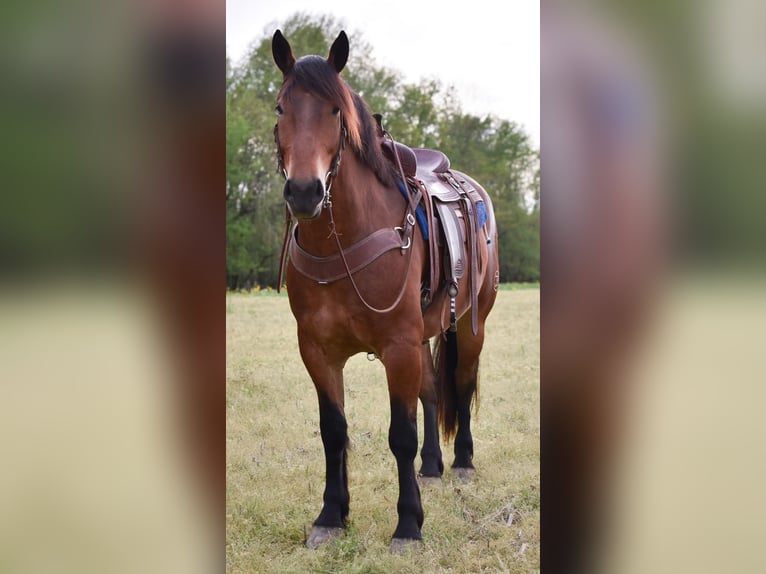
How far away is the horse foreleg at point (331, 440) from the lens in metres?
3.62

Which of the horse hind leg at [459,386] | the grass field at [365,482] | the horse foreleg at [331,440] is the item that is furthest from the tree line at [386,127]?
the horse foreleg at [331,440]

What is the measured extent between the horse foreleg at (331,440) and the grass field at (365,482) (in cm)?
11

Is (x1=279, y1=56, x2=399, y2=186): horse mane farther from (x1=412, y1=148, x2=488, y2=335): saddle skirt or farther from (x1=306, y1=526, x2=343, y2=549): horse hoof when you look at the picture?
(x1=306, y1=526, x2=343, y2=549): horse hoof

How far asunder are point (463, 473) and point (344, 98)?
10.1 feet

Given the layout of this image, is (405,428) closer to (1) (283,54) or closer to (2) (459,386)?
(2) (459,386)

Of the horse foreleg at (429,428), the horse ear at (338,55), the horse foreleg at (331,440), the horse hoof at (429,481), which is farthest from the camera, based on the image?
the horse foreleg at (429,428)

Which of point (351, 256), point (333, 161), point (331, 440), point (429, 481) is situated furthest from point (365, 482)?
point (333, 161)

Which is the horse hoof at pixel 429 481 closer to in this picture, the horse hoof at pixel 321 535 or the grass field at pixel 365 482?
the grass field at pixel 365 482

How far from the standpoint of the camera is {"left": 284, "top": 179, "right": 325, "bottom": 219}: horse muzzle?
8.71 ft

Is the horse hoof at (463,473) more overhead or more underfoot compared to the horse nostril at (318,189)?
more underfoot

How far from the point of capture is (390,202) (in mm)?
3668
